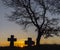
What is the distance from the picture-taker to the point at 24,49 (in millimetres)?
19219

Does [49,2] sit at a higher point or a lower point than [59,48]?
higher

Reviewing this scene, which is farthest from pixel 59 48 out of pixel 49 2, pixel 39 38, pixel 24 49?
pixel 49 2

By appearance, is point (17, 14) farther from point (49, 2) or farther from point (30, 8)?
point (49, 2)

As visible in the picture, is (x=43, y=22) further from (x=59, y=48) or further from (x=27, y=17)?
(x=59, y=48)

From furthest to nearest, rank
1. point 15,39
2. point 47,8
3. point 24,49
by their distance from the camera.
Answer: point 47,8 → point 15,39 → point 24,49

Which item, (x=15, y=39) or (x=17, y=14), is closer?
(x=15, y=39)

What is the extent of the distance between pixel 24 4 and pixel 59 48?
6294 millimetres

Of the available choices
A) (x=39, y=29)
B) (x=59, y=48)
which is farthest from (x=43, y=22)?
(x=59, y=48)

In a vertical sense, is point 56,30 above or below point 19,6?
below

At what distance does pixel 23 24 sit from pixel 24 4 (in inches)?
71.3

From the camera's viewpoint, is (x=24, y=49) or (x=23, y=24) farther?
(x=23, y=24)

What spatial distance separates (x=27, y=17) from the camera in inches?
954

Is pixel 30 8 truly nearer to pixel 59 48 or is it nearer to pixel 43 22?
pixel 43 22

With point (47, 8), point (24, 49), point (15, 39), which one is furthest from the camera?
point (47, 8)
